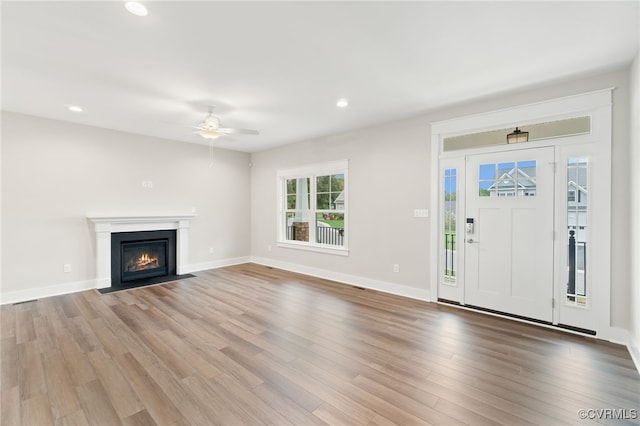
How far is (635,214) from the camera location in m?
2.66

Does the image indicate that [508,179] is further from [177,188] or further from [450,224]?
[177,188]

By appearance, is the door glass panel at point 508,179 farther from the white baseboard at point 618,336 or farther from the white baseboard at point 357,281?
the white baseboard at point 357,281

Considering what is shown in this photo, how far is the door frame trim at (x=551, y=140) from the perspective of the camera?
2.95 m

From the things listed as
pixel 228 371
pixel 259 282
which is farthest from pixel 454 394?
pixel 259 282

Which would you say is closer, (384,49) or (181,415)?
(181,415)

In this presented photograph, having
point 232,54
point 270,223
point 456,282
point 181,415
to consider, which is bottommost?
point 181,415

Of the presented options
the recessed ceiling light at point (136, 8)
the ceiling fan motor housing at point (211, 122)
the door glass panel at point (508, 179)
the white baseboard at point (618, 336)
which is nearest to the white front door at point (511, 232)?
the door glass panel at point (508, 179)

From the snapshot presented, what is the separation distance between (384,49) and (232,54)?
1.41m

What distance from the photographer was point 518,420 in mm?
1822

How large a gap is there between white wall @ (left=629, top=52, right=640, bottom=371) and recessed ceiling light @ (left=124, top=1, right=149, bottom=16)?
4.09m

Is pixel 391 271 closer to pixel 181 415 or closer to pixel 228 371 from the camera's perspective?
pixel 228 371

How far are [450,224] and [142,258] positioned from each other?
5676 millimetres
